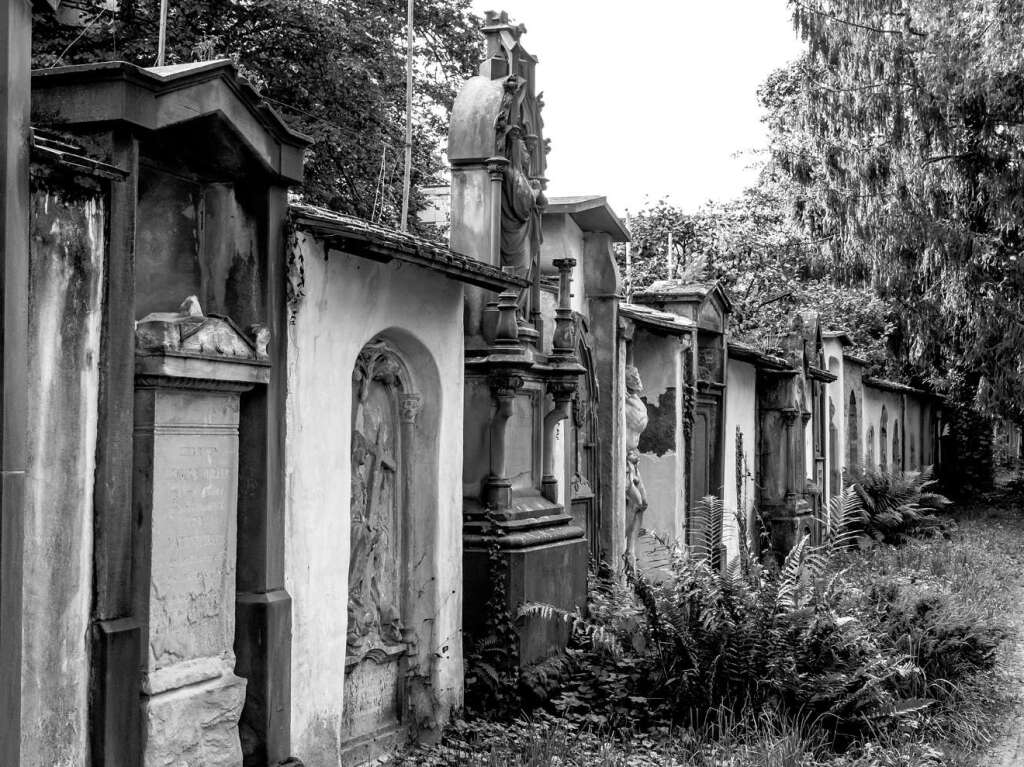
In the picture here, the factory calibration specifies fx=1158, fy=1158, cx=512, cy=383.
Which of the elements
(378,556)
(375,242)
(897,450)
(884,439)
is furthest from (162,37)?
(897,450)

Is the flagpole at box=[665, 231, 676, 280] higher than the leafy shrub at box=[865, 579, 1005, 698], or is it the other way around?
the flagpole at box=[665, 231, 676, 280]

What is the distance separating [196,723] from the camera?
198 inches

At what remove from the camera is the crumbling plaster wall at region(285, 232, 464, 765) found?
589 cm

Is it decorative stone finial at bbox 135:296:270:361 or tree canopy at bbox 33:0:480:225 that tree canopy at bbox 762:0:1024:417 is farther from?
decorative stone finial at bbox 135:296:270:361

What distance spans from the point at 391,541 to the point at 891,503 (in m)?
15.3

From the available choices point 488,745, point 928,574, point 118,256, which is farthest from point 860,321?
point 118,256

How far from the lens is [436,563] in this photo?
7305 mm

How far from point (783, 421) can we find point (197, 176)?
12.2 m

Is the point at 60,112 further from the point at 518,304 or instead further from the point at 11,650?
the point at 518,304

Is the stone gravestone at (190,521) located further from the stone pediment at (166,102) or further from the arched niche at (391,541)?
the arched niche at (391,541)

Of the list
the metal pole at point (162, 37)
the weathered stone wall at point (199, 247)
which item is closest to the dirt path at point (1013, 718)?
the weathered stone wall at point (199, 247)

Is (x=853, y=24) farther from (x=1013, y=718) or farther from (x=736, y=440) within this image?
(x=1013, y=718)

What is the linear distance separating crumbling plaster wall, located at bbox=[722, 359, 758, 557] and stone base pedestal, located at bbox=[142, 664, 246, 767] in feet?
30.2

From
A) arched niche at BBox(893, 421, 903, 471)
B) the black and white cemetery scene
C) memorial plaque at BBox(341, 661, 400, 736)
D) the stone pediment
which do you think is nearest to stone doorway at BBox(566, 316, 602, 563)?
Result: the black and white cemetery scene
